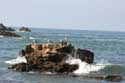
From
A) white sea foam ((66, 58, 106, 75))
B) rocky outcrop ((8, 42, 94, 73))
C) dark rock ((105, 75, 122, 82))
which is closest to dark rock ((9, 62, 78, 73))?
rocky outcrop ((8, 42, 94, 73))

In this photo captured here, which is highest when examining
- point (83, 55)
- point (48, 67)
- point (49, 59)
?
point (49, 59)

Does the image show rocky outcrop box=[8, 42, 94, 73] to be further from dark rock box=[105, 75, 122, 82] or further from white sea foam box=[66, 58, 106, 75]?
dark rock box=[105, 75, 122, 82]

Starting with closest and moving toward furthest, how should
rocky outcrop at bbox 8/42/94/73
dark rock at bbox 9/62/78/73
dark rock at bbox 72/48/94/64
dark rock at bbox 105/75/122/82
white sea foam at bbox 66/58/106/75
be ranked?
1. dark rock at bbox 105/75/122/82
2. dark rock at bbox 9/62/78/73
3. rocky outcrop at bbox 8/42/94/73
4. white sea foam at bbox 66/58/106/75
5. dark rock at bbox 72/48/94/64

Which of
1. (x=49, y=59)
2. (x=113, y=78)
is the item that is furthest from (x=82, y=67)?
(x=113, y=78)

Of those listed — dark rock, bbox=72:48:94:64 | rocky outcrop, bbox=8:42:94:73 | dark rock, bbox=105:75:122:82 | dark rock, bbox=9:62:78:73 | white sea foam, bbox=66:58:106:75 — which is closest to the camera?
dark rock, bbox=105:75:122:82

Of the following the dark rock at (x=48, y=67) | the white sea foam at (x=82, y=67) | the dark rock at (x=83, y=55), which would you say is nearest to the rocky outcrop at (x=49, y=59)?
the dark rock at (x=48, y=67)

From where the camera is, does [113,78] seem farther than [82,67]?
No

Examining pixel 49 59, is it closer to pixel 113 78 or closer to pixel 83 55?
pixel 83 55

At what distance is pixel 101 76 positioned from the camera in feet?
163

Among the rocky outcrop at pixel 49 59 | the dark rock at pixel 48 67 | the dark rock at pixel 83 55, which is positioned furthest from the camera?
the dark rock at pixel 83 55

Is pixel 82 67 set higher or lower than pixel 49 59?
lower

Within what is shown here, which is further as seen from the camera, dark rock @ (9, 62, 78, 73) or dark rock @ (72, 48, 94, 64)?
dark rock @ (72, 48, 94, 64)

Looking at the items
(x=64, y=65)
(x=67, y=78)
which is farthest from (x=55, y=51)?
(x=67, y=78)

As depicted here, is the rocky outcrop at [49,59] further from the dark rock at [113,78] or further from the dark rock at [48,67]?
the dark rock at [113,78]
